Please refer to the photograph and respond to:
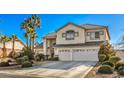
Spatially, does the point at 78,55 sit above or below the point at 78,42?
below

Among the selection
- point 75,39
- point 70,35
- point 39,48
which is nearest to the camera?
point 75,39

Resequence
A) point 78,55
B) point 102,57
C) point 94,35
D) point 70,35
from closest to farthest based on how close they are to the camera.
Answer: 1. point 102,57
2. point 78,55
3. point 94,35
4. point 70,35

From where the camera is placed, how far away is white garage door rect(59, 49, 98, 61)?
1432cm

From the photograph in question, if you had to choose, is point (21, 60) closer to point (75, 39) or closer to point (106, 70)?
point (75, 39)

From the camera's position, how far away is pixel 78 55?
15359 millimetres

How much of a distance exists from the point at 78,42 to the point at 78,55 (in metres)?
1.78

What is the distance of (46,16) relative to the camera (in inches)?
438

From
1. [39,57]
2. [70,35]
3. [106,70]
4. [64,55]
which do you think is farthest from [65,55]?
[106,70]

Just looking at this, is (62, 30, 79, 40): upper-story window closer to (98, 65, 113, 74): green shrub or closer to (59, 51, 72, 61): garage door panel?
(59, 51, 72, 61): garage door panel

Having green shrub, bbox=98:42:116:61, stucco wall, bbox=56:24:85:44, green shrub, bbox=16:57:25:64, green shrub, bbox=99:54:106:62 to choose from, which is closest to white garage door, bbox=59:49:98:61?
green shrub, bbox=98:42:116:61
